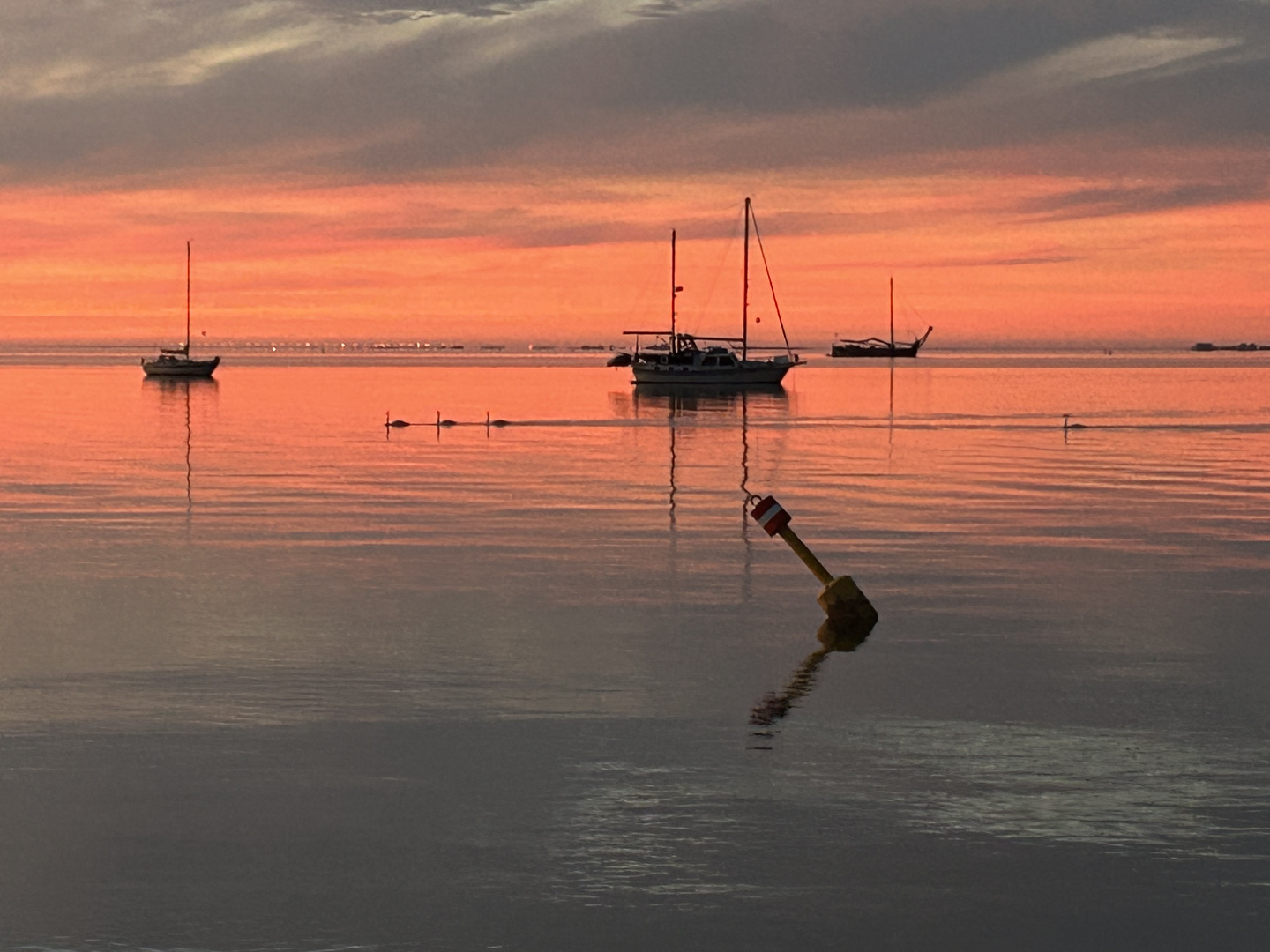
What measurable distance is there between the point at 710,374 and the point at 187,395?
37989mm

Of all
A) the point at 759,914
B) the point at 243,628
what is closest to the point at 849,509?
the point at 243,628

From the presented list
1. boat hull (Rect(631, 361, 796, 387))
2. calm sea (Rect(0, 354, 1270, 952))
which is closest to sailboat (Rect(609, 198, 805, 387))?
boat hull (Rect(631, 361, 796, 387))

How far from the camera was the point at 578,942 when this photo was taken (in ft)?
29.0

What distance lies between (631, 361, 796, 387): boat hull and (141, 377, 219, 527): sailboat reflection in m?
31.0

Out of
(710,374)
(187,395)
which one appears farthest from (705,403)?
(187,395)

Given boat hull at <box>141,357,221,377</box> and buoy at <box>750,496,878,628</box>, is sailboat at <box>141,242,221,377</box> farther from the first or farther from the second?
buoy at <box>750,496,878,628</box>

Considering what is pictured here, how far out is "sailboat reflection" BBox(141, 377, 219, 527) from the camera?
35.5 meters

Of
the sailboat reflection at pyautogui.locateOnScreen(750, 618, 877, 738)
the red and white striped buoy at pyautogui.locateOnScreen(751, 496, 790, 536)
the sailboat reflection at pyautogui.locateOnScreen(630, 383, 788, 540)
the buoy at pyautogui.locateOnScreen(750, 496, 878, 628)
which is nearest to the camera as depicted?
the sailboat reflection at pyautogui.locateOnScreen(750, 618, 877, 738)

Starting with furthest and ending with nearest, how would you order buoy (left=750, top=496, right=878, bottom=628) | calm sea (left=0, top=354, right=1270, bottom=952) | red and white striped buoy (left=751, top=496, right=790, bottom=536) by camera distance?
red and white striped buoy (left=751, top=496, right=790, bottom=536), buoy (left=750, top=496, right=878, bottom=628), calm sea (left=0, top=354, right=1270, bottom=952)

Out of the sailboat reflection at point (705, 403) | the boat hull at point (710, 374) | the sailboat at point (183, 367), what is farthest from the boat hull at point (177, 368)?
the sailboat reflection at point (705, 403)

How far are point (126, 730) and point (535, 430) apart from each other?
50840 mm

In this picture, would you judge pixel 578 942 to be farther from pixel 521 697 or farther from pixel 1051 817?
pixel 521 697

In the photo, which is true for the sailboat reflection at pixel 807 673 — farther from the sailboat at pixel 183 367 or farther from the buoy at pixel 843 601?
the sailboat at pixel 183 367

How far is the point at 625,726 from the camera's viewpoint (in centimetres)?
1362
